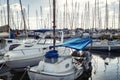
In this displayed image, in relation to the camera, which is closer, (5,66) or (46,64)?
(46,64)

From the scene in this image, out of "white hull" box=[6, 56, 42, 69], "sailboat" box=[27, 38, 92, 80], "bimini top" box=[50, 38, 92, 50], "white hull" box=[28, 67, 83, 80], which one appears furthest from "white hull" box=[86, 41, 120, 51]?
"white hull" box=[28, 67, 83, 80]

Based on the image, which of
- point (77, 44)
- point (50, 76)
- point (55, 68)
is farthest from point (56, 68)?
point (77, 44)

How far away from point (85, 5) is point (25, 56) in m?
42.5

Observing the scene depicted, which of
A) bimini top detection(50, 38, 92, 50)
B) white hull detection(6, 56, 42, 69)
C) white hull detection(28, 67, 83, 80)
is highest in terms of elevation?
bimini top detection(50, 38, 92, 50)

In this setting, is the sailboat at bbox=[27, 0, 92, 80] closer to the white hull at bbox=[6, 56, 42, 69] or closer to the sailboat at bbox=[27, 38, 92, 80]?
the sailboat at bbox=[27, 38, 92, 80]

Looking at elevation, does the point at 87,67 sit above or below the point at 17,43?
below

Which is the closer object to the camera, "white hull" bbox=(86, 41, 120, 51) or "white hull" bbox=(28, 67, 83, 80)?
"white hull" bbox=(28, 67, 83, 80)

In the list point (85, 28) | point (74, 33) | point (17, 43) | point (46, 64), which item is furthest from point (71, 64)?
point (85, 28)

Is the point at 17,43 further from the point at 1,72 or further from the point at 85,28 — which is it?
the point at 85,28

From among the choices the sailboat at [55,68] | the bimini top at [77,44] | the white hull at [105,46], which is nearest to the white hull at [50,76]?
the sailboat at [55,68]

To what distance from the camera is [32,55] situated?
65.4ft

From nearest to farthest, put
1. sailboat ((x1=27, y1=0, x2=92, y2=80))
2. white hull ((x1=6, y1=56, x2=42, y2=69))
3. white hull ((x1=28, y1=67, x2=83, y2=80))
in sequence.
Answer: white hull ((x1=28, y1=67, x2=83, y2=80))
sailboat ((x1=27, y1=0, x2=92, y2=80))
white hull ((x1=6, y1=56, x2=42, y2=69))

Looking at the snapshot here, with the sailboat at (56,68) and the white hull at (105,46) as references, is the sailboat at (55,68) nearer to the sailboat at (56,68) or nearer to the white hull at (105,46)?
the sailboat at (56,68)

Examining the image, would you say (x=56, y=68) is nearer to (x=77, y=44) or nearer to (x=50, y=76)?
(x=50, y=76)
